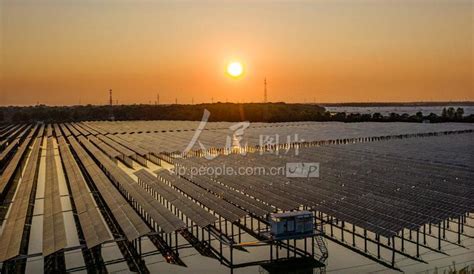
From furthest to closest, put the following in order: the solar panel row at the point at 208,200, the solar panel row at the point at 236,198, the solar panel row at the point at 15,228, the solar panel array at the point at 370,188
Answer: the solar panel row at the point at 236,198 → the solar panel row at the point at 208,200 → the solar panel array at the point at 370,188 → the solar panel row at the point at 15,228

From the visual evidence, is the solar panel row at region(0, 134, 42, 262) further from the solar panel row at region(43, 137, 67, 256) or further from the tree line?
the tree line

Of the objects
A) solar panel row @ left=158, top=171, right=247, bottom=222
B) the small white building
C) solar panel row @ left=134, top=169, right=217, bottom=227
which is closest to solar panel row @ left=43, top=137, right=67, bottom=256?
solar panel row @ left=134, top=169, right=217, bottom=227

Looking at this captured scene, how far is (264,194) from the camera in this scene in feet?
46.2

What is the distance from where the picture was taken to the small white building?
33.3 ft

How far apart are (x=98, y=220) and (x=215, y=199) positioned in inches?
147

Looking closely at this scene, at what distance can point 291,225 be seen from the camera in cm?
1029

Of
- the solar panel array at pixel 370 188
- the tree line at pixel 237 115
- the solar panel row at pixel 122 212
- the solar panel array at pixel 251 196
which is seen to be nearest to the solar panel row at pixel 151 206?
the solar panel array at pixel 251 196

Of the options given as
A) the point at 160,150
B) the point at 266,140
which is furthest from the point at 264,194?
the point at 266,140

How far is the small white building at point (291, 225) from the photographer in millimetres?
10156

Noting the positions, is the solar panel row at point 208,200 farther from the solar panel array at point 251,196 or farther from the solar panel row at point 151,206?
the solar panel row at point 151,206

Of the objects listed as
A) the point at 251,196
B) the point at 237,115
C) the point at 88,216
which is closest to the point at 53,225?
the point at 88,216

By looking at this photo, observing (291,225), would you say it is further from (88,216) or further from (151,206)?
(88,216)

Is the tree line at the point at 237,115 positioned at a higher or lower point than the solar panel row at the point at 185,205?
higher

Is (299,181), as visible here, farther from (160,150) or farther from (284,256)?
(160,150)
